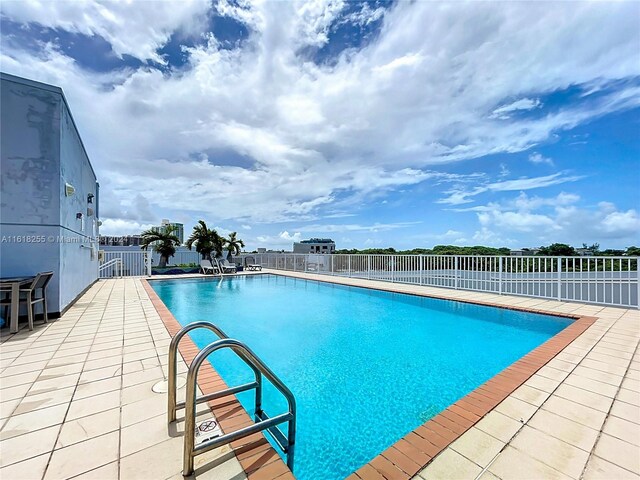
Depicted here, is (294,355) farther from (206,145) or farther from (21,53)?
(206,145)

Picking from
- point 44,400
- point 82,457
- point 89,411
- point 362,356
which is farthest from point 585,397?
point 44,400

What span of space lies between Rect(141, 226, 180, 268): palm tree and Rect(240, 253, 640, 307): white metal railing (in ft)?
48.1

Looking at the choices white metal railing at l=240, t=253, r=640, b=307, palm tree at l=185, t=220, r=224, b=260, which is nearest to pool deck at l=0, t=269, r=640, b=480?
white metal railing at l=240, t=253, r=640, b=307

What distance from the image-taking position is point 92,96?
273 inches

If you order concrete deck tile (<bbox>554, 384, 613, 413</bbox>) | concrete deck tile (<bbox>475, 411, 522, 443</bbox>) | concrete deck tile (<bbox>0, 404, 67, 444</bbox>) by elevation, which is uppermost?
concrete deck tile (<bbox>0, 404, 67, 444</bbox>)

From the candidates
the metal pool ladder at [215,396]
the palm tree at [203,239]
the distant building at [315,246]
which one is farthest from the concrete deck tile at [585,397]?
the distant building at [315,246]

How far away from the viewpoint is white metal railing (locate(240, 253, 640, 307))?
20.1ft

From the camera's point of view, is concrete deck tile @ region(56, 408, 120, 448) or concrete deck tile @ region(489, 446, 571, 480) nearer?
concrete deck tile @ region(489, 446, 571, 480)

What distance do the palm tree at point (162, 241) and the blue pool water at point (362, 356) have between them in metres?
12.7

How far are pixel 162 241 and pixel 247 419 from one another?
2047cm

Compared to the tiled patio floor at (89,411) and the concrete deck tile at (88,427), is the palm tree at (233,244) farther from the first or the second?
the concrete deck tile at (88,427)

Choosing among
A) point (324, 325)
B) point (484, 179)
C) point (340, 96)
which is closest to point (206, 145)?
point (340, 96)

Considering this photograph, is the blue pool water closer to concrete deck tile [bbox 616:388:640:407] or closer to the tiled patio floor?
the tiled patio floor

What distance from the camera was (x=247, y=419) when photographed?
80.7 inches
